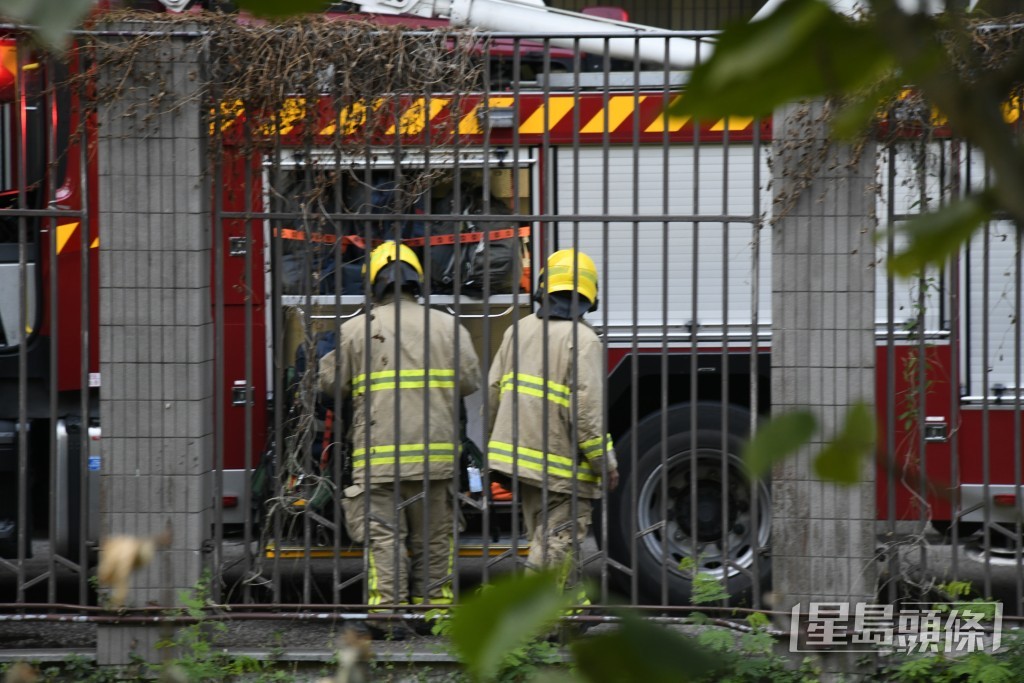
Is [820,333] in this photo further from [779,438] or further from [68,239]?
[779,438]

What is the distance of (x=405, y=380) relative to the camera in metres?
5.71

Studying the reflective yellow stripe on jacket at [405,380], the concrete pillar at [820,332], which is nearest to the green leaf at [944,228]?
the concrete pillar at [820,332]

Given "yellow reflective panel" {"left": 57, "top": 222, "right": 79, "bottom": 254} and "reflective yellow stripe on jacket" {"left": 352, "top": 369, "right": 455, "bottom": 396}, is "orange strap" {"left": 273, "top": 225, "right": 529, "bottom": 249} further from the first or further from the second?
"yellow reflective panel" {"left": 57, "top": 222, "right": 79, "bottom": 254}

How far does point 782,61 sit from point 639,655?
1.04 feet

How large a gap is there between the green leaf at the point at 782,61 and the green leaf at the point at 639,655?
28 centimetres

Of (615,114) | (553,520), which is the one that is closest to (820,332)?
(553,520)

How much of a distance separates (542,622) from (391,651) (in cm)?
470

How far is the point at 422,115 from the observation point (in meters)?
5.14

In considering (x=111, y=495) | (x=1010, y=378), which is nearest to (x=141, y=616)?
(x=111, y=495)

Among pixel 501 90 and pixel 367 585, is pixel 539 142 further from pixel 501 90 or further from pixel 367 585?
pixel 367 585

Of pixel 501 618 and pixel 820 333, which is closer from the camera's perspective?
pixel 501 618

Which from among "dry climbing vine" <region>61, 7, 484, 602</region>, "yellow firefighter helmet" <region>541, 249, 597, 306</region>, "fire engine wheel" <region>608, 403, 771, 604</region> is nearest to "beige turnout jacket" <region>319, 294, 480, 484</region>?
"dry climbing vine" <region>61, 7, 484, 602</region>

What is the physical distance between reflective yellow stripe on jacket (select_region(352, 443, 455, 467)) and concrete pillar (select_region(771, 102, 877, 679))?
4.71 feet

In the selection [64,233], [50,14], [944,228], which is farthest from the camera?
[64,233]
